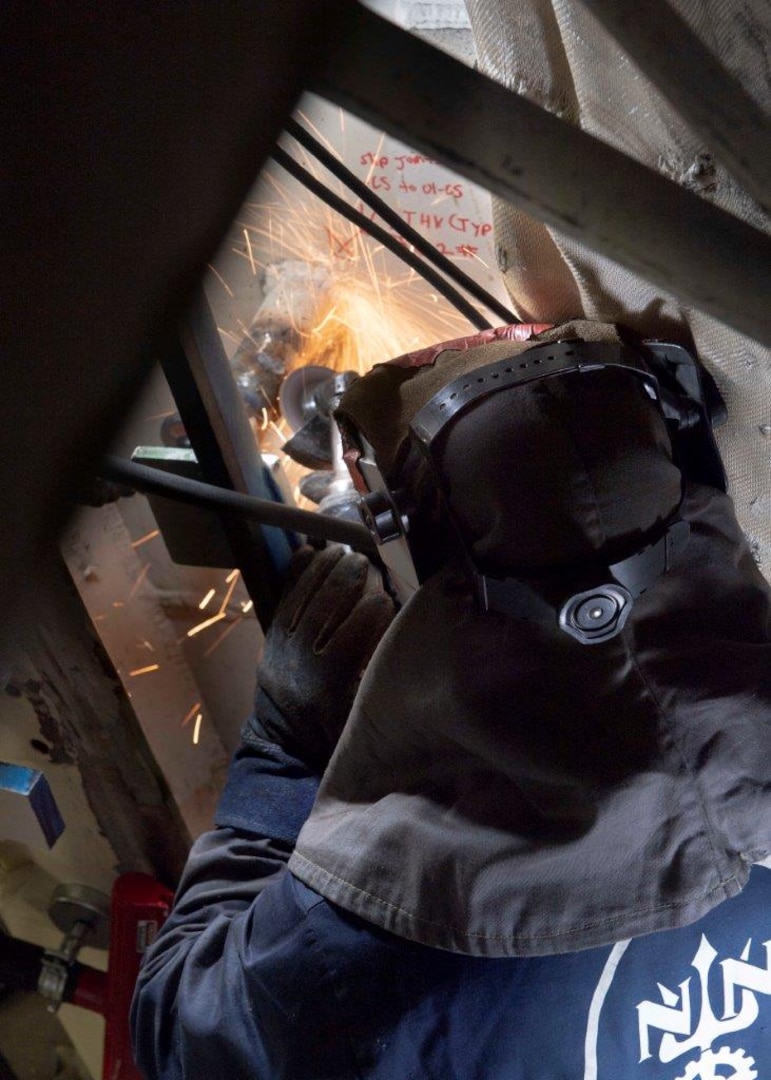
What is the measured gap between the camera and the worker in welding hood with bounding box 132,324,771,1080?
770 millimetres

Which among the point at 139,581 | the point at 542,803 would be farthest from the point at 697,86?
the point at 139,581

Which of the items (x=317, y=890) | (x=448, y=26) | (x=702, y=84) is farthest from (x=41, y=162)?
(x=448, y=26)

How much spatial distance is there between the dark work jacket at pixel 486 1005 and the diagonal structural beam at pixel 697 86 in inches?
25.6

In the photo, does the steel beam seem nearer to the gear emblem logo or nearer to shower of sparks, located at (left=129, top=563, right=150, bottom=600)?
the gear emblem logo

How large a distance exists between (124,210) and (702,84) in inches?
19.7

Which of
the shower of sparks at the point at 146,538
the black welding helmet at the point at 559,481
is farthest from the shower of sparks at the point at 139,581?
the black welding helmet at the point at 559,481

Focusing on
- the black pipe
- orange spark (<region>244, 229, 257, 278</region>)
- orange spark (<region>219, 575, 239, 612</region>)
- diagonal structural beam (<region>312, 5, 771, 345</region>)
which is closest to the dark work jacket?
the black pipe

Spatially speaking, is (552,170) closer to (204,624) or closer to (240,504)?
(240,504)

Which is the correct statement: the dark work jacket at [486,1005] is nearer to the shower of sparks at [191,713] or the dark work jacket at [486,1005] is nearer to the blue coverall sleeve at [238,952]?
the blue coverall sleeve at [238,952]

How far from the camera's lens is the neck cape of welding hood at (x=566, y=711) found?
2.50 feet

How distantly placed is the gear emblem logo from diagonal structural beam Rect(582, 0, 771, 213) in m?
0.83

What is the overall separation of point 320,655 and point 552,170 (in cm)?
103

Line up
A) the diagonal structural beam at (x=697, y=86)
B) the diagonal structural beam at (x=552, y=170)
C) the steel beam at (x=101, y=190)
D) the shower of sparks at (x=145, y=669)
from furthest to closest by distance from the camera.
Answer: the shower of sparks at (x=145, y=669), the diagonal structural beam at (x=697, y=86), the diagonal structural beam at (x=552, y=170), the steel beam at (x=101, y=190)

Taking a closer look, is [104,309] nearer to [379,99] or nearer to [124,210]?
[124,210]
